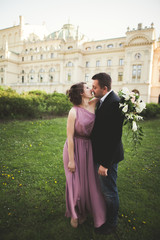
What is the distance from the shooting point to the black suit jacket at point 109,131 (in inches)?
99.1

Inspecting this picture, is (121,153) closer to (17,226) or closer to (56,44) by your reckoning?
(17,226)

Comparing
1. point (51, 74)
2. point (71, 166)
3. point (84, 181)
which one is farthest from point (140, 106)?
point (51, 74)

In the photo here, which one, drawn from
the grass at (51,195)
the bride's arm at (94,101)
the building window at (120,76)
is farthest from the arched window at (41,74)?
the bride's arm at (94,101)

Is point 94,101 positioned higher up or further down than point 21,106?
higher up

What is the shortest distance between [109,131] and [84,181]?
43.9 inches

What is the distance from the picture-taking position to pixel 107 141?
8.30ft

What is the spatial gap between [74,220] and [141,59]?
36.7 meters

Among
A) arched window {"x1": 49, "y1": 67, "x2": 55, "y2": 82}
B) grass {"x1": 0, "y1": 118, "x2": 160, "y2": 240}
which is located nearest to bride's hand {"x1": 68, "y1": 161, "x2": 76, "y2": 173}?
grass {"x1": 0, "y1": 118, "x2": 160, "y2": 240}

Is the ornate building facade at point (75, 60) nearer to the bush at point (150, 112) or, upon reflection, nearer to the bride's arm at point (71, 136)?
the bush at point (150, 112)

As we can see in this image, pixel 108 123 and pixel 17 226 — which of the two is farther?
pixel 17 226

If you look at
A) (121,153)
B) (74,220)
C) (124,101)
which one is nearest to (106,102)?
(124,101)

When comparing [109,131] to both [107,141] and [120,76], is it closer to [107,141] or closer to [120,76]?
[107,141]

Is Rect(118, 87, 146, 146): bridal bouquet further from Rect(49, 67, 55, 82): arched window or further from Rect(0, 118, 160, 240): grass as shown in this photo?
Rect(49, 67, 55, 82): arched window

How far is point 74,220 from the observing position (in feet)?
9.47
